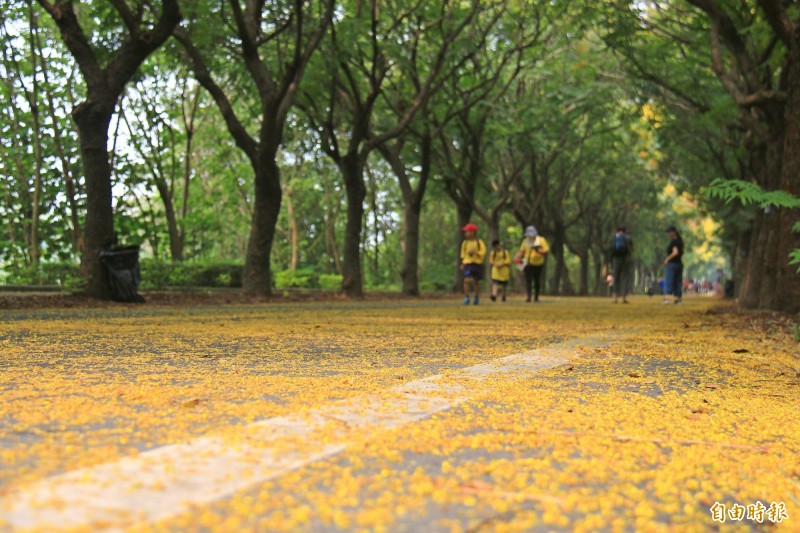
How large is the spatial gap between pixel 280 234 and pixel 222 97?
26196 mm

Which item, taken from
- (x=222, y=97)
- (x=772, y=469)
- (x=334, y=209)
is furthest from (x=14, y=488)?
(x=334, y=209)

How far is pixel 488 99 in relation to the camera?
2439 centimetres

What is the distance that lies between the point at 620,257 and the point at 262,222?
10.8 m

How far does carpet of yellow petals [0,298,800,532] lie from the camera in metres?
1.93

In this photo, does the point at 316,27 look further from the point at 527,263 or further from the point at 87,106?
the point at 527,263

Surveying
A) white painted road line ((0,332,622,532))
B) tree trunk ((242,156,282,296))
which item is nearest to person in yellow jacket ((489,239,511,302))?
tree trunk ((242,156,282,296))

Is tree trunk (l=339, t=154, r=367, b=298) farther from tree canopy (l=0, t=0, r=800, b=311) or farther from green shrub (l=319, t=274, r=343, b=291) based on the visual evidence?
green shrub (l=319, t=274, r=343, b=291)

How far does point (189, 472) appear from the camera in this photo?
2.10 metres

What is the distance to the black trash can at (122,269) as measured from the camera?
1391 centimetres

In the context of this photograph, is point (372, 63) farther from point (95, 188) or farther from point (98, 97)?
point (95, 188)

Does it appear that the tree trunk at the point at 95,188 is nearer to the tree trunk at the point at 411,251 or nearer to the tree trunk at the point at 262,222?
the tree trunk at the point at 262,222

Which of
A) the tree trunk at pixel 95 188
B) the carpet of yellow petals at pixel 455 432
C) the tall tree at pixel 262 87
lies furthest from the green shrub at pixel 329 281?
the carpet of yellow petals at pixel 455 432

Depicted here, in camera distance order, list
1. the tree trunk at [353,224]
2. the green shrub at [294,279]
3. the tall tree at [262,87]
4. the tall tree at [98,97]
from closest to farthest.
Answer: the tall tree at [98,97], the tall tree at [262,87], the tree trunk at [353,224], the green shrub at [294,279]

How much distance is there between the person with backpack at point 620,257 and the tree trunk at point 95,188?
13293 mm
